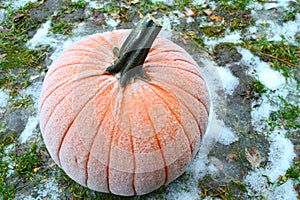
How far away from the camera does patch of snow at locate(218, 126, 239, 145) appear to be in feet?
9.03

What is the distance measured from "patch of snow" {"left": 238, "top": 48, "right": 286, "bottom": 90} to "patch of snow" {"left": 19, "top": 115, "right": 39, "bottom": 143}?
6.12 ft

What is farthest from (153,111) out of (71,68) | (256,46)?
(256,46)

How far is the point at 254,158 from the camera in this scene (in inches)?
105

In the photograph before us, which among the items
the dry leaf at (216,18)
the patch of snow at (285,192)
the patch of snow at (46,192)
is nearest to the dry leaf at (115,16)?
the dry leaf at (216,18)

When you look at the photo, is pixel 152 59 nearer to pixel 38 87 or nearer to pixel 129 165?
pixel 129 165

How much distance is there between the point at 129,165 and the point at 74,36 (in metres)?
1.87

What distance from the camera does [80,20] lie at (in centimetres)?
358

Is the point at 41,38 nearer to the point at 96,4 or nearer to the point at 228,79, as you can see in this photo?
the point at 96,4

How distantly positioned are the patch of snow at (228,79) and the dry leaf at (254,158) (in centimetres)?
57

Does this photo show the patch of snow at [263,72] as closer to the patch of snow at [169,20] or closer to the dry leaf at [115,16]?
the patch of snow at [169,20]

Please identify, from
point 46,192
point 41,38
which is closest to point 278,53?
point 41,38

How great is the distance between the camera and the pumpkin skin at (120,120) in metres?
1.93

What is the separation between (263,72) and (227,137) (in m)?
0.79

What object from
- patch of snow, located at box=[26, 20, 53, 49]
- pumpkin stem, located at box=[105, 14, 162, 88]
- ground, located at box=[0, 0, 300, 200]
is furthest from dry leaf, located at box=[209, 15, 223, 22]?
pumpkin stem, located at box=[105, 14, 162, 88]
